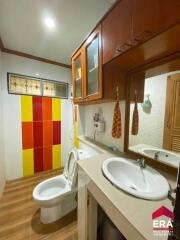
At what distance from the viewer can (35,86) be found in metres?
2.35

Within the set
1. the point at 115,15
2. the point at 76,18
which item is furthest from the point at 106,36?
the point at 76,18

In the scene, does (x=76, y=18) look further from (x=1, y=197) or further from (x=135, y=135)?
(x=1, y=197)

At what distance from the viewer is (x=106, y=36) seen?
3.10 feet

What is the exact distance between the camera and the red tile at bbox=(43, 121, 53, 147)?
2486mm

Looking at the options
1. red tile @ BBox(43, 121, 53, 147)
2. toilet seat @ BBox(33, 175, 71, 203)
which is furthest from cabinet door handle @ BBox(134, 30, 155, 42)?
red tile @ BBox(43, 121, 53, 147)

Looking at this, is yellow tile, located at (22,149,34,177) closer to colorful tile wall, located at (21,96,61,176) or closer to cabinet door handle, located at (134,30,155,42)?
colorful tile wall, located at (21,96,61,176)

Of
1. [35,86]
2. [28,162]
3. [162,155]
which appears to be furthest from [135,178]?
[35,86]

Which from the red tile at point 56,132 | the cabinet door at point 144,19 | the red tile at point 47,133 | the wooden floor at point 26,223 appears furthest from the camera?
the red tile at point 56,132

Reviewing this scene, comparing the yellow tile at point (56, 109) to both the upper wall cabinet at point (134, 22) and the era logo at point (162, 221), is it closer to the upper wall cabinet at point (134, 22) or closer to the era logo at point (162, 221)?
the upper wall cabinet at point (134, 22)

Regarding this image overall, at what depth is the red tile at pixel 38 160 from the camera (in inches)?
95.4

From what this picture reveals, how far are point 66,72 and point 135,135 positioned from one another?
2.17 metres

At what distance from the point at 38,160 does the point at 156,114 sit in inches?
92.7

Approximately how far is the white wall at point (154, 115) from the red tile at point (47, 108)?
1.93 metres

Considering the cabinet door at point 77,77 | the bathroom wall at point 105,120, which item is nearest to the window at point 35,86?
the bathroom wall at point 105,120
